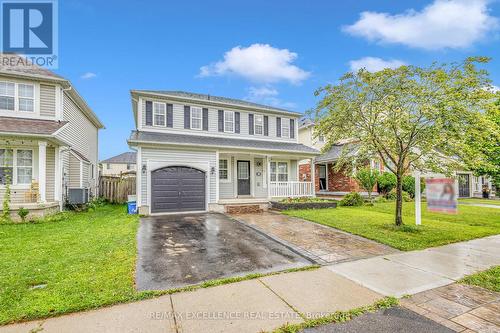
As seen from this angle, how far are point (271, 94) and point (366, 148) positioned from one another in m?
31.8

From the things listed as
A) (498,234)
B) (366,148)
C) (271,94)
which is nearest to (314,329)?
(366,148)

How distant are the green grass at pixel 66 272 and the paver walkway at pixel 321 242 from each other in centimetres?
96

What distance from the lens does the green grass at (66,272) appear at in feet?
10.6

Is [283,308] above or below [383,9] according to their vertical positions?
below

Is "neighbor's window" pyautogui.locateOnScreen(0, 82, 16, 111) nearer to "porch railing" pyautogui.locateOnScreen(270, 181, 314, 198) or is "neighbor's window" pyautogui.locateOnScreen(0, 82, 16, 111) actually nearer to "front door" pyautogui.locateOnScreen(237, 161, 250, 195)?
"front door" pyautogui.locateOnScreen(237, 161, 250, 195)

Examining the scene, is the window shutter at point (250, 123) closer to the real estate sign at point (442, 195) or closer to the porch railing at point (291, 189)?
the porch railing at point (291, 189)

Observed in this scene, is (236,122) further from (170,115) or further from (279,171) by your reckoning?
(279,171)

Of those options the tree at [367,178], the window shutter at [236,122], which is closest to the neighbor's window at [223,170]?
the window shutter at [236,122]

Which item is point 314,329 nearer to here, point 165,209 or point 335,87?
point 335,87

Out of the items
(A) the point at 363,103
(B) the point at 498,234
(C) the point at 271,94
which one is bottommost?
(B) the point at 498,234

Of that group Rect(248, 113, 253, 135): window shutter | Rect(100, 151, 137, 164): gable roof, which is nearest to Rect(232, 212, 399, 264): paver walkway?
Rect(248, 113, 253, 135): window shutter

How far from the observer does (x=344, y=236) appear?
7.37m

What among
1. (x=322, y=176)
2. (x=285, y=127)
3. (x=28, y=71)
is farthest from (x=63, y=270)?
(x=322, y=176)

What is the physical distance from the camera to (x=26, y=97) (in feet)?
36.1
